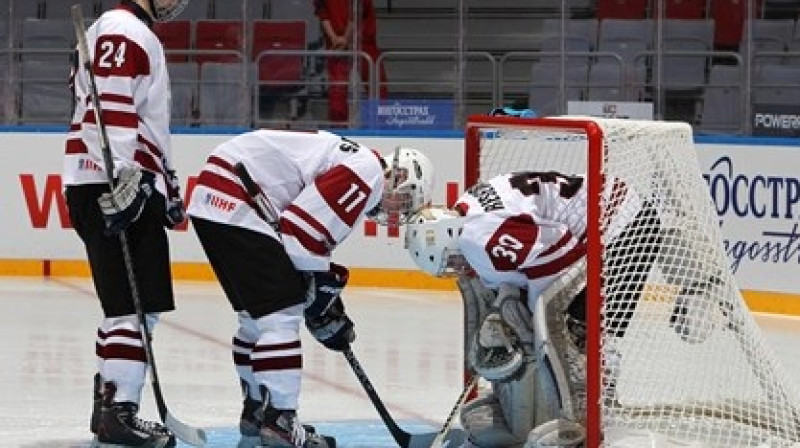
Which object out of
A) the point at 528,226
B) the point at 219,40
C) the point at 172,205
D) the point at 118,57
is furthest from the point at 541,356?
the point at 219,40

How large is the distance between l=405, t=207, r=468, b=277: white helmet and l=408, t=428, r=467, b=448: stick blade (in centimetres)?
53

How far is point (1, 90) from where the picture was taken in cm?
1033

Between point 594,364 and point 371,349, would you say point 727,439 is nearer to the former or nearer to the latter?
point 594,364

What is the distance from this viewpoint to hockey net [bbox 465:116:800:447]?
16.4 feet

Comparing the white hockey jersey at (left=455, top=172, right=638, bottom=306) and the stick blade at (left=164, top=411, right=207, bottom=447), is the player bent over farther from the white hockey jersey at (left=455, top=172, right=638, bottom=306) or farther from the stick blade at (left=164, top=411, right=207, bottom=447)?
the stick blade at (left=164, top=411, right=207, bottom=447)

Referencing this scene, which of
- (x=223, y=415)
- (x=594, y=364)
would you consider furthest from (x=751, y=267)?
(x=594, y=364)

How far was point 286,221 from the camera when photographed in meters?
5.10

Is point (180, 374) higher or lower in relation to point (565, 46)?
lower

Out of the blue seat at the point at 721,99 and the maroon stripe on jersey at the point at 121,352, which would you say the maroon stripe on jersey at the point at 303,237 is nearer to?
the maroon stripe on jersey at the point at 121,352

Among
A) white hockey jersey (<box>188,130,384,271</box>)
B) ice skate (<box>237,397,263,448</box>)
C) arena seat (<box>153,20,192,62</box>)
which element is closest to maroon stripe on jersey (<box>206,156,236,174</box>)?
white hockey jersey (<box>188,130,384,271</box>)

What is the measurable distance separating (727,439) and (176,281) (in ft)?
Result: 17.2

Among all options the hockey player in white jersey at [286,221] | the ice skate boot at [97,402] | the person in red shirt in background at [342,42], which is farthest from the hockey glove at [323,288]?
the person in red shirt in background at [342,42]

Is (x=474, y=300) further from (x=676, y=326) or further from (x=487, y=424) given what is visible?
(x=676, y=326)

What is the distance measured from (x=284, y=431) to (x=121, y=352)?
0.49 metres
